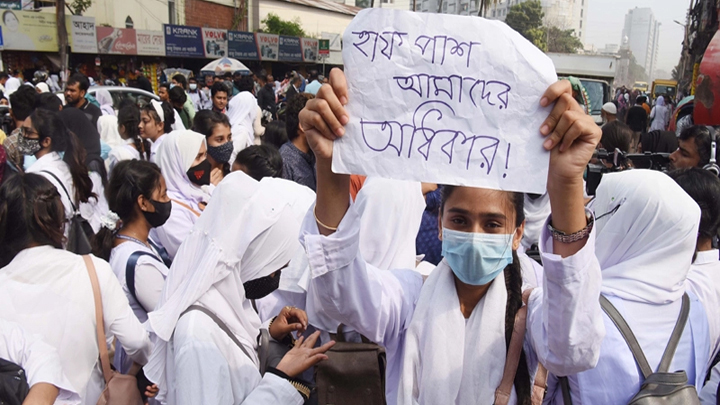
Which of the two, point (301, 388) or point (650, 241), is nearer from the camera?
point (650, 241)

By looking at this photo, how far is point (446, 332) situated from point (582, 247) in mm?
490

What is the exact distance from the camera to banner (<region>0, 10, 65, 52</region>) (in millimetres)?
19203

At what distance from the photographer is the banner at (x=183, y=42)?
24.8m

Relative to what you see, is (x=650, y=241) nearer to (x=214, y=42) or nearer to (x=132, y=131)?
(x=132, y=131)

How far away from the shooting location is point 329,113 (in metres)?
1.47

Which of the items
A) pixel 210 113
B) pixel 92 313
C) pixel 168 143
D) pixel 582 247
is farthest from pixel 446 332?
pixel 210 113

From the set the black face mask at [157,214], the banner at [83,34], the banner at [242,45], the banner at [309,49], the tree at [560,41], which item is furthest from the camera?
the tree at [560,41]

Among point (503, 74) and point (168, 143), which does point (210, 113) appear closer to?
point (168, 143)

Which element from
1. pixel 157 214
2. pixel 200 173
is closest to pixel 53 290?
pixel 157 214

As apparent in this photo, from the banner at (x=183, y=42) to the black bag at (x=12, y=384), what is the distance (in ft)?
81.3

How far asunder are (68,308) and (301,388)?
36.6 inches

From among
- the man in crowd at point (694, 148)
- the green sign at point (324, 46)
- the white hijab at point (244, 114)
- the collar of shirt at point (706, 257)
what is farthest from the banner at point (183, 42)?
the collar of shirt at point (706, 257)

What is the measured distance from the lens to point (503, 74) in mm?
1411

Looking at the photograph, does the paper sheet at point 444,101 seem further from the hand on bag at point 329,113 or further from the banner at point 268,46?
the banner at point 268,46
